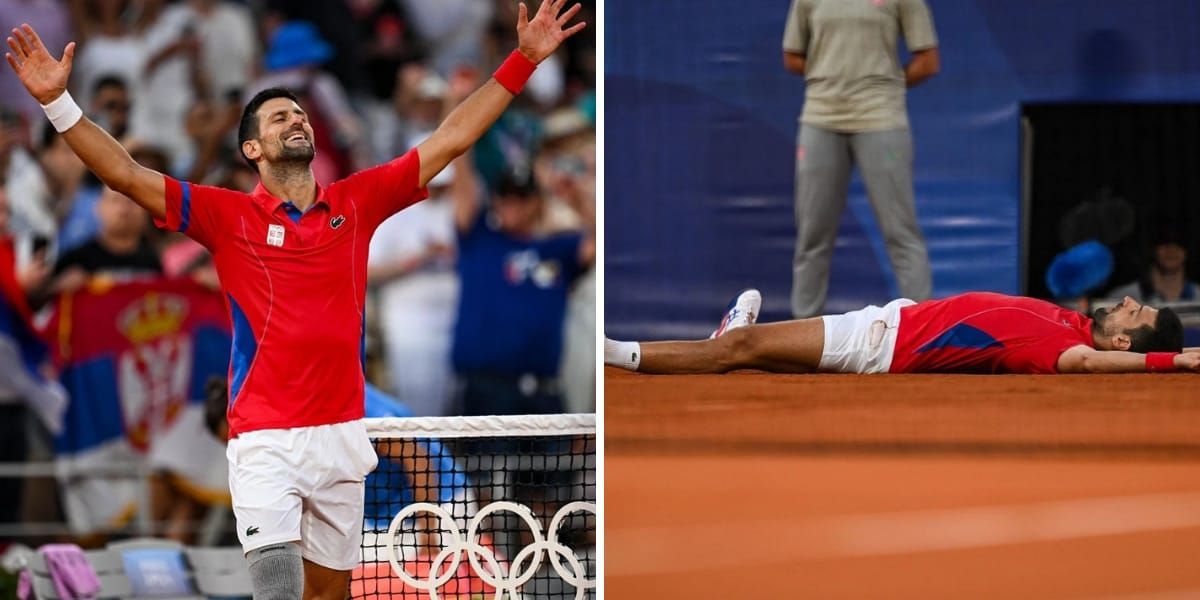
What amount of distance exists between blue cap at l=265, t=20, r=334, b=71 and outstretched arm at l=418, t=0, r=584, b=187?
17.6 feet

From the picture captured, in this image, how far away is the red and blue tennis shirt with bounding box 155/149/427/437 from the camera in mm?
5465

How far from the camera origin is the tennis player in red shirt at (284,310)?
540cm

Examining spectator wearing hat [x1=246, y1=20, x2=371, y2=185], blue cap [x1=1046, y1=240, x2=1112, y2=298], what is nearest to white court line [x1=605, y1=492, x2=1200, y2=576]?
blue cap [x1=1046, y1=240, x2=1112, y2=298]

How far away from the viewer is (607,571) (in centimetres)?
537

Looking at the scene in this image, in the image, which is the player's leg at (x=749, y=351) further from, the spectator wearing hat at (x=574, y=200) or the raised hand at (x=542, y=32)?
the spectator wearing hat at (x=574, y=200)

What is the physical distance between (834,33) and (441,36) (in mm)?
4875

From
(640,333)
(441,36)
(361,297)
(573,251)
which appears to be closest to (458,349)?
(573,251)

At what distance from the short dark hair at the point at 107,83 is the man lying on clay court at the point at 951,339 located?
5779 millimetres

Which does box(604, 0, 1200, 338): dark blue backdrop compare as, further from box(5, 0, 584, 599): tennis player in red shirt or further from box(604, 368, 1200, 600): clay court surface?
box(5, 0, 584, 599): tennis player in red shirt

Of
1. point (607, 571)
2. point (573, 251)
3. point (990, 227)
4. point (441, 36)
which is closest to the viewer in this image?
point (607, 571)

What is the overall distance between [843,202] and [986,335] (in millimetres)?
811

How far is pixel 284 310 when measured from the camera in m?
5.49

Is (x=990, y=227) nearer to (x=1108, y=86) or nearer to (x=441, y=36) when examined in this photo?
(x=1108, y=86)

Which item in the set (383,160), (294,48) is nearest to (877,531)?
(383,160)
